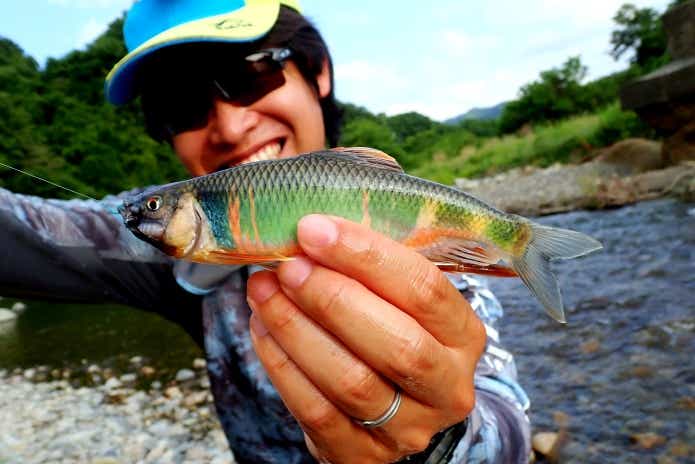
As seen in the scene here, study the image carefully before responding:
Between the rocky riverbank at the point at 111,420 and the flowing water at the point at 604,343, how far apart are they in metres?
0.54

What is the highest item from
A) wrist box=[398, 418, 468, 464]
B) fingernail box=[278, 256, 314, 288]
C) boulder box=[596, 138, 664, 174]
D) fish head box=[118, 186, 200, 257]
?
fish head box=[118, 186, 200, 257]

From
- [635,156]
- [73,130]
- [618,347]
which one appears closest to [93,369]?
[618,347]

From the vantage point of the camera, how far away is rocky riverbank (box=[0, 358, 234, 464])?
197 inches

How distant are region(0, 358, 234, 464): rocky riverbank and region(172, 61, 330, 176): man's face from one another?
296 cm

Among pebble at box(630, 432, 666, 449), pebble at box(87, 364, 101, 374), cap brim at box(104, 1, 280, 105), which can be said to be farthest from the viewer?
pebble at box(87, 364, 101, 374)

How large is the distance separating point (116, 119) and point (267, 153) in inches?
1364

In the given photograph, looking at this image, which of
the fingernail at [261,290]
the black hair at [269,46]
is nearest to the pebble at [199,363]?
the black hair at [269,46]

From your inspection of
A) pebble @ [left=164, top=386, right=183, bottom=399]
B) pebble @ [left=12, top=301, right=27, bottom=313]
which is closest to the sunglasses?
pebble @ [left=164, top=386, right=183, bottom=399]

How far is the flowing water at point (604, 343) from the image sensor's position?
151 inches

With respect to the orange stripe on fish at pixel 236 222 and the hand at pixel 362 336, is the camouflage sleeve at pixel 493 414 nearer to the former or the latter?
the hand at pixel 362 336

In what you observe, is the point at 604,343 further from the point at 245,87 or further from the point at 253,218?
the point at 253,218

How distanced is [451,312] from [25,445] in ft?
19.3

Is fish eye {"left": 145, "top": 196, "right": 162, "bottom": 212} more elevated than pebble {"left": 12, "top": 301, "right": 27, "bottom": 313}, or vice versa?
fish eye {"left": 145, "top": 196, "right": 162, "bottom": 212}

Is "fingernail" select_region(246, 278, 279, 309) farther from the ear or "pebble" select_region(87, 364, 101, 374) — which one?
"pebble" select_region(87, 364, 101, 374)
